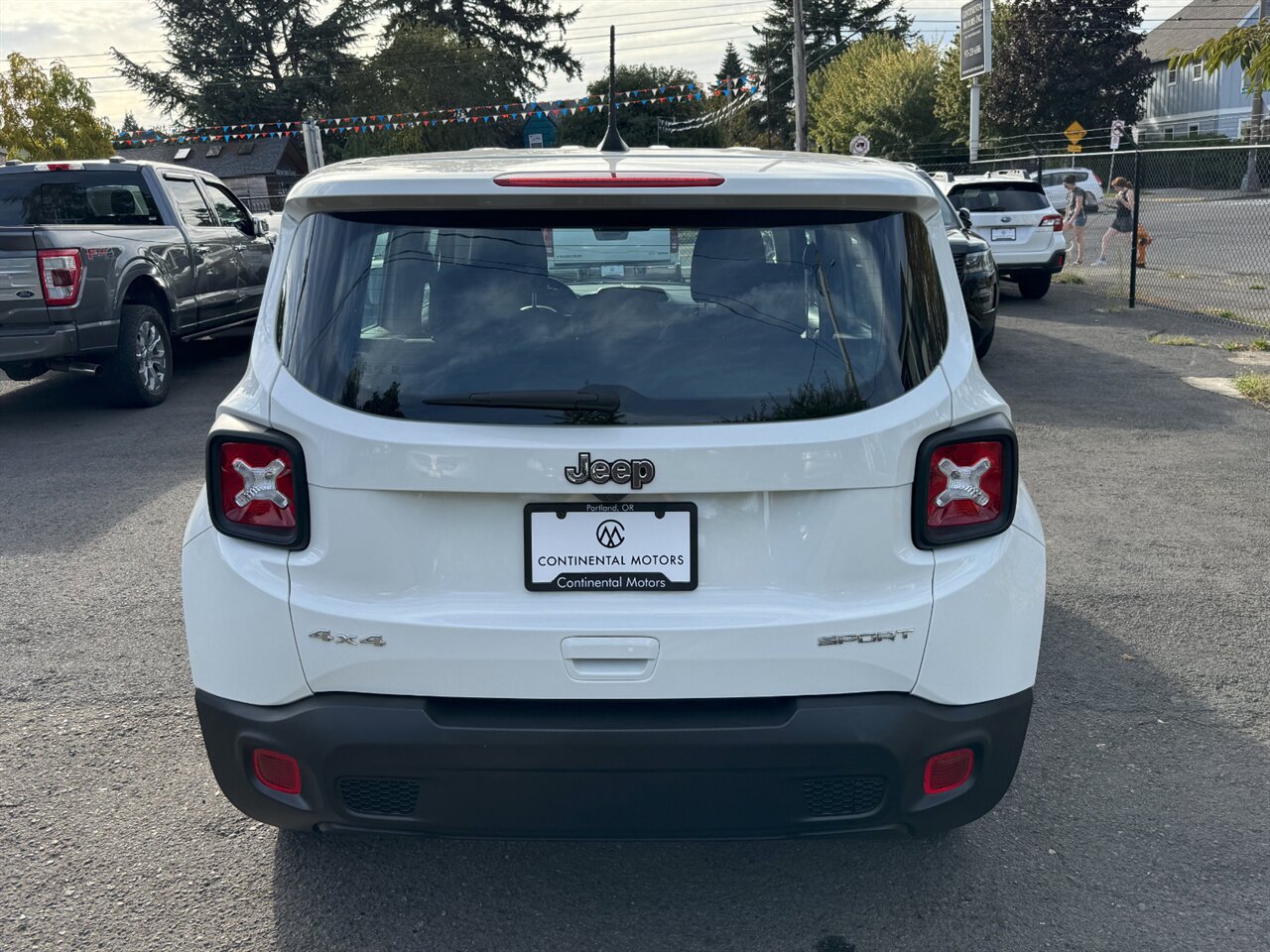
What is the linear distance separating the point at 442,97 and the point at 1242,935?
61.7 meters

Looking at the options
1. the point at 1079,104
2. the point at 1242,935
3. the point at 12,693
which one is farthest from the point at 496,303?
the point at 1079,104

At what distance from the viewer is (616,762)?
246 centimetres

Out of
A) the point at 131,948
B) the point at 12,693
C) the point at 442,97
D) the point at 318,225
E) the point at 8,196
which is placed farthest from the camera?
the point at 442,97

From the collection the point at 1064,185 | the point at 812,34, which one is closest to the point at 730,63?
the point at 812,34

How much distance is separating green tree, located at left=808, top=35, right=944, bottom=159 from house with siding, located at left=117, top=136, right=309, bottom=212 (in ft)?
96.6

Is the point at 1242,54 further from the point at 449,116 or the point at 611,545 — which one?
the point at 449,116

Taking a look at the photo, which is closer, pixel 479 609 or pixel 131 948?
pixel 479 609

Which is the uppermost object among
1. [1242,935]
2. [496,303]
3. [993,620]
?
[496,303]

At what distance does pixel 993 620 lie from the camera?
261cm

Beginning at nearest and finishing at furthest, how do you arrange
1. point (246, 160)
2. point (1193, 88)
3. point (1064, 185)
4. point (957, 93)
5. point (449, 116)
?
point (1064, 185), point (449, 116), point (957, 93), point (246, 160), point (1193, 88)

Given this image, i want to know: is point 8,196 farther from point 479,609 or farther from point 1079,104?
point 1079,104

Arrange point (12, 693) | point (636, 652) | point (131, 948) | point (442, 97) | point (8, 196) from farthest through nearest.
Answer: point (442, 97) → point (8, 196) → point (12, 693) → point (131, 948) → point (636, 652)

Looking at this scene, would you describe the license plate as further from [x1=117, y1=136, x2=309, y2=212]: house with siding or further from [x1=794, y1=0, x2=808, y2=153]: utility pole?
[x1=117, y1=136, x2=309, y2=212]: house with siding

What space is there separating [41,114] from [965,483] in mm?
28237
